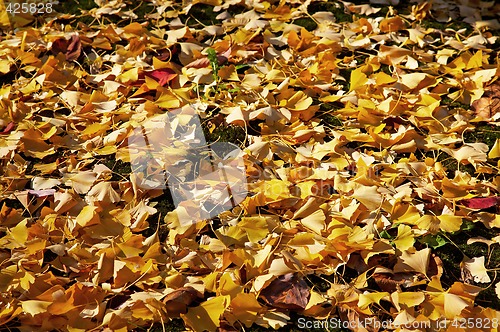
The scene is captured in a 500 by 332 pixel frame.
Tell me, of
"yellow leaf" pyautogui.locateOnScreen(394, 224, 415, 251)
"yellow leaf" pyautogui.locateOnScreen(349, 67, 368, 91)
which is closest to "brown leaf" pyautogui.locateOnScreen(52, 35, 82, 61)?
"yellow leaf" pyautogui.locateOnScreen(349, 67, 368, 91)

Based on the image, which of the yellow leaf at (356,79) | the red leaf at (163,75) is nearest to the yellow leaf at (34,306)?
the red leaf at (163,75)

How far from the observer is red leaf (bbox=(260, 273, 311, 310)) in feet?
5.25

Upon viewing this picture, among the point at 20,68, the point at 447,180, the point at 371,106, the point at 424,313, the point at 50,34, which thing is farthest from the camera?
the point at 50,34

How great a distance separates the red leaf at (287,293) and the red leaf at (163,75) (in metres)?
0.99

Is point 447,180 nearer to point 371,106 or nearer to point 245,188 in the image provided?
point 371,106

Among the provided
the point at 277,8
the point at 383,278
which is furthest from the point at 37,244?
the point at 277,8

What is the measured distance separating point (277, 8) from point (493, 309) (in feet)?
5.55

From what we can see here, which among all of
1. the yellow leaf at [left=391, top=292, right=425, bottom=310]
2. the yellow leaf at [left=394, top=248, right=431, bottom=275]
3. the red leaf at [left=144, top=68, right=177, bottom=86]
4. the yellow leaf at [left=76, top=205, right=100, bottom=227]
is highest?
the red leaf at [left=144, top=68, right=177, bottom=86]

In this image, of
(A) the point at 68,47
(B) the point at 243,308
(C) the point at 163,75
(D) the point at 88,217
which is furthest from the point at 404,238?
(A) the point at 68,47

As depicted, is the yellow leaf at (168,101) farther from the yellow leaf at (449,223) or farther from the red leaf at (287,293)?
the yellow leaf at (449,223)

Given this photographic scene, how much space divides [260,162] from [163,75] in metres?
0.60

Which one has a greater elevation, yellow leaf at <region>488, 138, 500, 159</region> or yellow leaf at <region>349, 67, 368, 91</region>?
yellow leaf at <region>349, 67, 368, 91</region>

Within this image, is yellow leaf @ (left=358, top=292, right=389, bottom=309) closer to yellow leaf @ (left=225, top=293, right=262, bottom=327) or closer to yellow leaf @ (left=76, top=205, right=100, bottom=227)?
yellow leaf @ (left=225, top=293, right=262, bottom=327)

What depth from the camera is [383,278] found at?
5.43 ft
